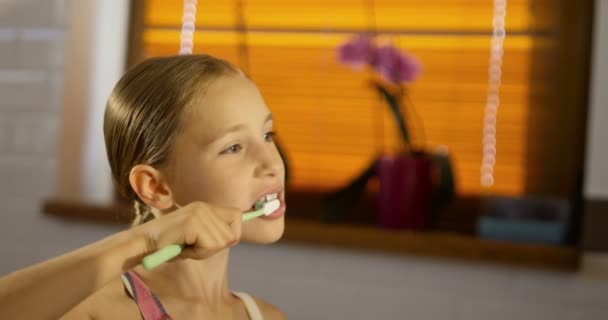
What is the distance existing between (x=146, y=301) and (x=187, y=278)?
0.06m

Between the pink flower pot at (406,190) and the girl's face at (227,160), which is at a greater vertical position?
the girl's face at (227,160)

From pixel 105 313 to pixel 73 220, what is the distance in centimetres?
107

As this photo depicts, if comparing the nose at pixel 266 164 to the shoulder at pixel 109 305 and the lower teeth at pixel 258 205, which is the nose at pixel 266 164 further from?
the shoulder at pixel 109 305

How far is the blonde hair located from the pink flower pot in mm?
767

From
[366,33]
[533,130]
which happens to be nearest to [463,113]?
[533,130]

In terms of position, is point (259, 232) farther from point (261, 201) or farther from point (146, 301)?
point (146, 301)

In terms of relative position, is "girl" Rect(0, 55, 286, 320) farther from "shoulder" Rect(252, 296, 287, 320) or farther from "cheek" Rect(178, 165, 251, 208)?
"shoulder" Rect(252, 296, 287, 320)

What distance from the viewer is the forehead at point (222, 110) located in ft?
2.99

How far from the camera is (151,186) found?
0.93m

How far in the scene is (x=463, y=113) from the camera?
1.84 meters

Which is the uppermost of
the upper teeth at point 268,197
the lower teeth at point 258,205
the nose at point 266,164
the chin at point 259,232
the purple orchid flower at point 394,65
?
the purple orchid flower at point 394,65

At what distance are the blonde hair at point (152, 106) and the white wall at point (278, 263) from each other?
78 cm

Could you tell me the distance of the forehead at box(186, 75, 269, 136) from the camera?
0.91 metres

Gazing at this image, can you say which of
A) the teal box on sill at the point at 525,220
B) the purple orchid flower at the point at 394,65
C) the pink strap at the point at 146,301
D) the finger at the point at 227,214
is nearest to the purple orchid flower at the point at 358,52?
the purple orchid flower at the point at 394,65
